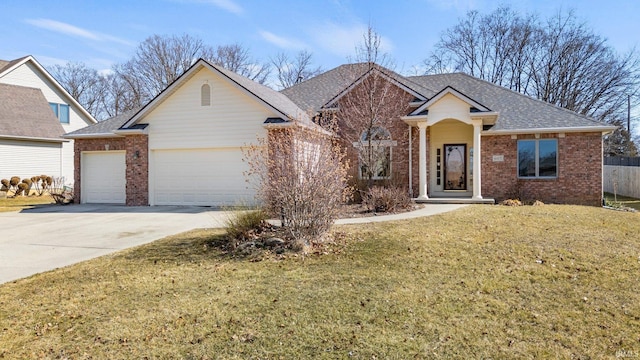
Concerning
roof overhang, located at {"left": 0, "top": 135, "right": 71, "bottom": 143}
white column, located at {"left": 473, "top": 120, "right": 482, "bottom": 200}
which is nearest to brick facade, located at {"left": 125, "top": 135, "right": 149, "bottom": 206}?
roof overhang, located at {"left": 0, "top": 135, "right": 71, "bottom": 143}

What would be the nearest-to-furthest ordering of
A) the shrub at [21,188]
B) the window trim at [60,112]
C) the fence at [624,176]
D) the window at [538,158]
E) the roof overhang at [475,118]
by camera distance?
the roof overhang at [475,118] → the window at [538,158] → the shrub at [21,188] → the fence at [624,176] → the window trim at [60,112]

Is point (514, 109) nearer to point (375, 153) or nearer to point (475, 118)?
point (475, 118)

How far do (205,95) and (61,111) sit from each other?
20.8 m

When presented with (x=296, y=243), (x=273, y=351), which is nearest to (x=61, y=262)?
(x=296, y=243)

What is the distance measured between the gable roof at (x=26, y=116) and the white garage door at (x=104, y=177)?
8.89m

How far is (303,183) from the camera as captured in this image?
7340 millimetres

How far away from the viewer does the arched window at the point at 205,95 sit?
15.0 meters

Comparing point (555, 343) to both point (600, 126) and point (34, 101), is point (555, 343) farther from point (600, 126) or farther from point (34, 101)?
point (34, 101)

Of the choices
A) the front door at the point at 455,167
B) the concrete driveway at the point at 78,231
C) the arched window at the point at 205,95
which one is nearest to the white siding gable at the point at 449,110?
the front door at the point at 455,167

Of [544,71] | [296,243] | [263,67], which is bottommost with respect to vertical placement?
[296,243]

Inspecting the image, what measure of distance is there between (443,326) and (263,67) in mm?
39288

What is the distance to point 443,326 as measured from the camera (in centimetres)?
417

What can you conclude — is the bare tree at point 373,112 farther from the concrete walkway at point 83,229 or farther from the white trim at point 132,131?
the white trim at point 132,131

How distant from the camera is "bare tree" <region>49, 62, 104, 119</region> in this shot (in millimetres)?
44844
